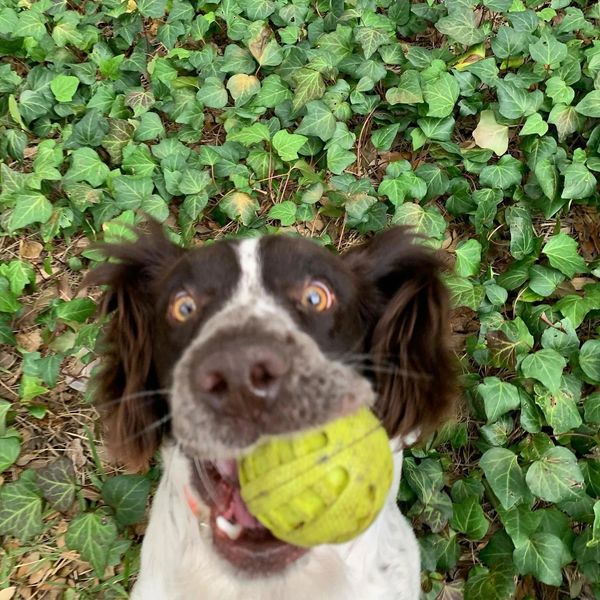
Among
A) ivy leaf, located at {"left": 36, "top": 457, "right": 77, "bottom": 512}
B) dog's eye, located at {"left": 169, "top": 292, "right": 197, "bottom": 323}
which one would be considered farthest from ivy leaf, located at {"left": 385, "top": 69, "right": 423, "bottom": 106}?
ivy leaf, located at {"left": 36, "top": 457, "right": 77, "bottom": 512}

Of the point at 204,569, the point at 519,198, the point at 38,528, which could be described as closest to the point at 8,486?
the point at 38,528

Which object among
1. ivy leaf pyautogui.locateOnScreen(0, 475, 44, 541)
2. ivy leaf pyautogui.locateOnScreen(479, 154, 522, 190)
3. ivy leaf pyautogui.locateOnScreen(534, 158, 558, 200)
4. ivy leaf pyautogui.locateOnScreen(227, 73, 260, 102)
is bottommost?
ivy leaf pyautogui.locateOnScreen(0, 475, 44, 541)

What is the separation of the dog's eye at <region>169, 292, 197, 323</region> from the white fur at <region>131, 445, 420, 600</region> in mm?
476

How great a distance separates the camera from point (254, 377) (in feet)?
5.65

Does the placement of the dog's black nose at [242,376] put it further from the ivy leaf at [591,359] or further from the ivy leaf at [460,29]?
the ivy leaf at [460,29]

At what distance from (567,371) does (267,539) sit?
1.95 m

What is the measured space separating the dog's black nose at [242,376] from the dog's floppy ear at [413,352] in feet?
2.44

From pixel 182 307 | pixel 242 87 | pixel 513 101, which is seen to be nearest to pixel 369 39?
pixel 242 87

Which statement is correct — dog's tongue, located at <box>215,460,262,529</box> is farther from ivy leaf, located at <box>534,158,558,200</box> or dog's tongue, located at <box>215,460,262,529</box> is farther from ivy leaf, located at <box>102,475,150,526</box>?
ivy leaf, located at <box>534,158,558,200</box>

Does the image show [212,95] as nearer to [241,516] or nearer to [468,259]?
[468,259]

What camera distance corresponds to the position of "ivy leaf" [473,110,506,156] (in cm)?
377

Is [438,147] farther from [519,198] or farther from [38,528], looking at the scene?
[38,528]

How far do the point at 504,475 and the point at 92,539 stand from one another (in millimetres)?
1829

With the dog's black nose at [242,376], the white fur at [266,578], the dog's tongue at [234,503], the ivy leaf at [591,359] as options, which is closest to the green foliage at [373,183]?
the ivy leaf at [591,359]
